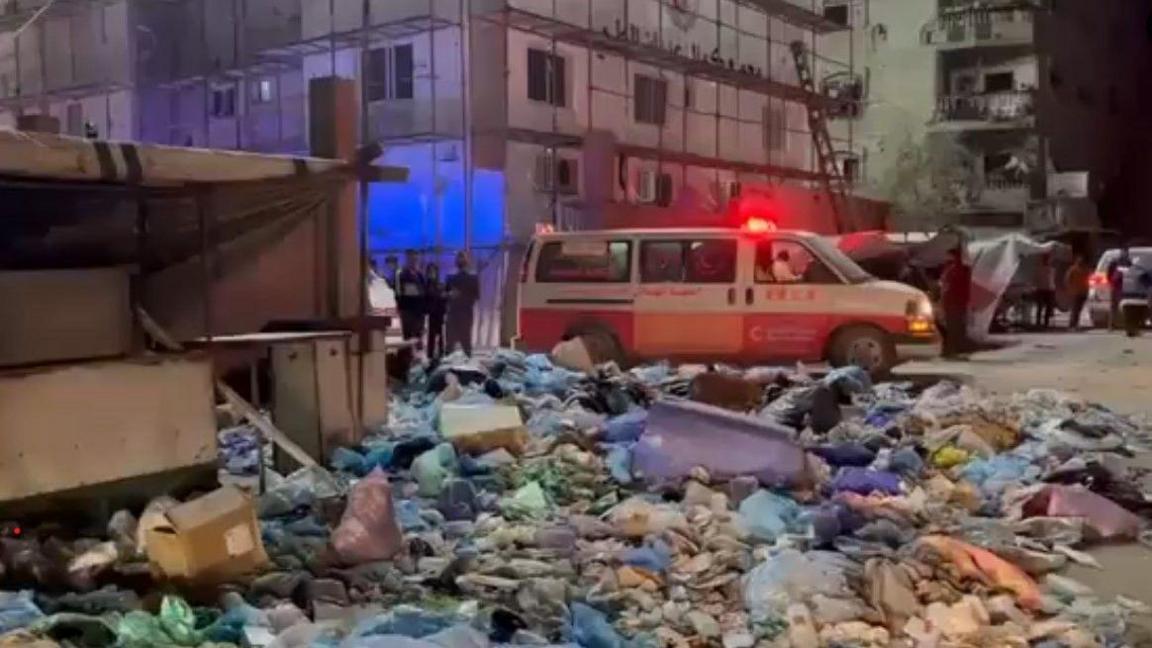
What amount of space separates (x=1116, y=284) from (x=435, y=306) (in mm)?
13773

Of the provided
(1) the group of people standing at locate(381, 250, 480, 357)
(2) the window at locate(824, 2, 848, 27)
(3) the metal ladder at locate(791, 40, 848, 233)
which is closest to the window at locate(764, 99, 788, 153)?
(3) the metal ladder at locate(791, 40, 848, 233)

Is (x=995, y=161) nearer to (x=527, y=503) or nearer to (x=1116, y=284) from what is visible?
(x=1116, y=284)

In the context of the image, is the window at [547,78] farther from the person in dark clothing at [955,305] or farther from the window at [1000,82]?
the window at [1000,82]

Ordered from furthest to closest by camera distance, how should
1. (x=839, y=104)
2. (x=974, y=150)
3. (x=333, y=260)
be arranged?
(x=974, y=150)
(x=839, y=104)
(x=333, y=260)

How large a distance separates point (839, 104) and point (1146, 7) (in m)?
24.4

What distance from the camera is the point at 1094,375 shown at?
1555 cm

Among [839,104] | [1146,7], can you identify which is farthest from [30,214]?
[1146,7]

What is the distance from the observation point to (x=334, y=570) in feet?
19.0

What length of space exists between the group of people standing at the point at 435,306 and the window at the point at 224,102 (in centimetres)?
1318

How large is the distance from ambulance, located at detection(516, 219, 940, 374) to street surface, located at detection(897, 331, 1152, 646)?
140cm

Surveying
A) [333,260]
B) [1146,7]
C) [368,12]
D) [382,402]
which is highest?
[1146,7]

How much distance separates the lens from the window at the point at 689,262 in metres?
14.5

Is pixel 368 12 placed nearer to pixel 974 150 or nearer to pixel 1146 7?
pixel 974 150

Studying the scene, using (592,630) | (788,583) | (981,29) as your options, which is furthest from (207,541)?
(981,29)
